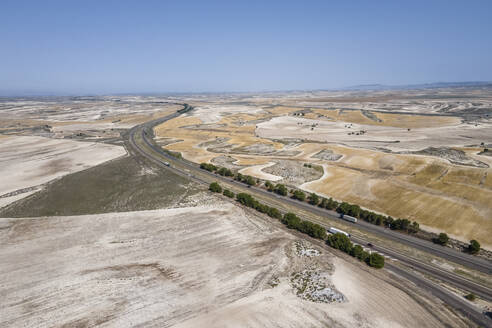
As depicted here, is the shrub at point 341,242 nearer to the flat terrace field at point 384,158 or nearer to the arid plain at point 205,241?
the arid plain at point 205,241

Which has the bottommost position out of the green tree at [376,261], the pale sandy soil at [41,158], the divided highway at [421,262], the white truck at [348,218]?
the divided highway at [421,262]

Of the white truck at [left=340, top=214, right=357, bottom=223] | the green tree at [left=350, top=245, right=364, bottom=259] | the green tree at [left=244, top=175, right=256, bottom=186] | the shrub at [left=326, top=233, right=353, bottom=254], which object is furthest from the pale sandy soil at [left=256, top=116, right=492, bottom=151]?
the green tree at [left=350, top=245, right=364, bottom=259]

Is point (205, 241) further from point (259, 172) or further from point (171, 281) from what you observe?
point (259, 172)

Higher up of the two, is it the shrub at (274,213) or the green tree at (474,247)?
the shrub at (274,213)

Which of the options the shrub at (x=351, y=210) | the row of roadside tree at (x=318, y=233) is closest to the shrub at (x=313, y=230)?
the row of roadside tree at (x=318, y=233)

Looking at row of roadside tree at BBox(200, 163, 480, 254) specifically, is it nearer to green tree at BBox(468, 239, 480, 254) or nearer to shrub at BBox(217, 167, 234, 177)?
green tree at BBox(468, 239, 480, 254)

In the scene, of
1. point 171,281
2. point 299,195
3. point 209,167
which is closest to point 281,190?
point 299,195

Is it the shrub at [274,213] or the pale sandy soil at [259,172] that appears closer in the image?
the shrub at [274,213]
